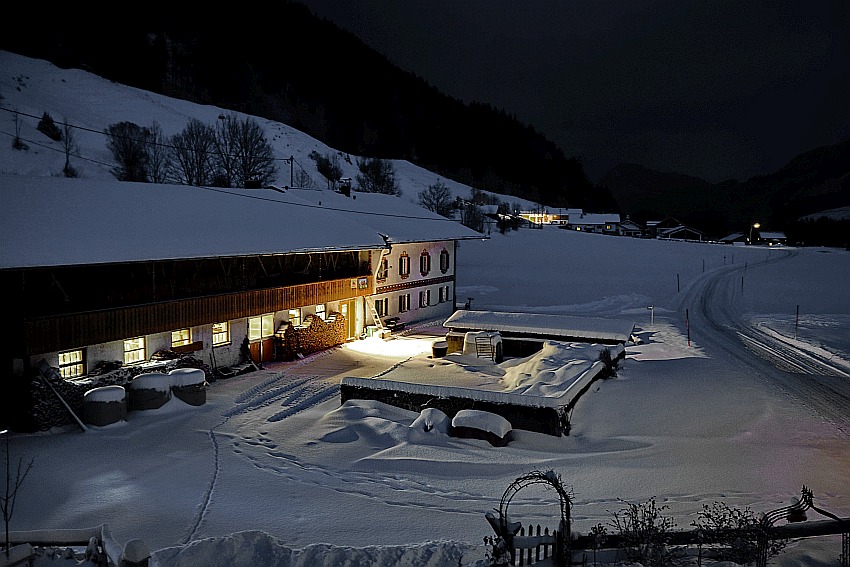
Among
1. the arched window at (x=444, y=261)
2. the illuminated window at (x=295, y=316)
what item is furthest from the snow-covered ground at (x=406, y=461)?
the arched window at (x=444, y=261)

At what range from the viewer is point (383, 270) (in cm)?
3164

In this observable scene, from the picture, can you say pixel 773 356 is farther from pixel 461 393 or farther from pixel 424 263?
pixel 424 263

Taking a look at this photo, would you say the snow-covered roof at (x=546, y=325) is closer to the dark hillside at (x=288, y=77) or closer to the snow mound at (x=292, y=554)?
the snow mound at (x=292, y=554)

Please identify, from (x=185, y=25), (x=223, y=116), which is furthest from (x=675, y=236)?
(x=185, y=25)

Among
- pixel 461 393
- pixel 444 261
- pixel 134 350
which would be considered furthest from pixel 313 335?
pixel 444 261

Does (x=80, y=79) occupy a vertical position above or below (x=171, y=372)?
above

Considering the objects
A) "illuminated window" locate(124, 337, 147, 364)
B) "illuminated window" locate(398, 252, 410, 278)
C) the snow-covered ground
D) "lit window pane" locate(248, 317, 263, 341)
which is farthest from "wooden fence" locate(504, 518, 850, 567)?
"illuminated window" locate(398, 252, 410, 278)

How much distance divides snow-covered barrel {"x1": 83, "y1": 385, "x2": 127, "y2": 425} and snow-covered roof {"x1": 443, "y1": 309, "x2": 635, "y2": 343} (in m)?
14.4

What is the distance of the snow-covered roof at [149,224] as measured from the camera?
16.2 metres

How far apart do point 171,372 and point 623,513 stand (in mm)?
13841

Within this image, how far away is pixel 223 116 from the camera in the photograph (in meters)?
102

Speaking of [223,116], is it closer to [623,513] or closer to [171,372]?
[171,372]

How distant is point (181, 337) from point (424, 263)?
58.2 ft

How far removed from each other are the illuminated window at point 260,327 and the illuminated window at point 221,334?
3.80ft
